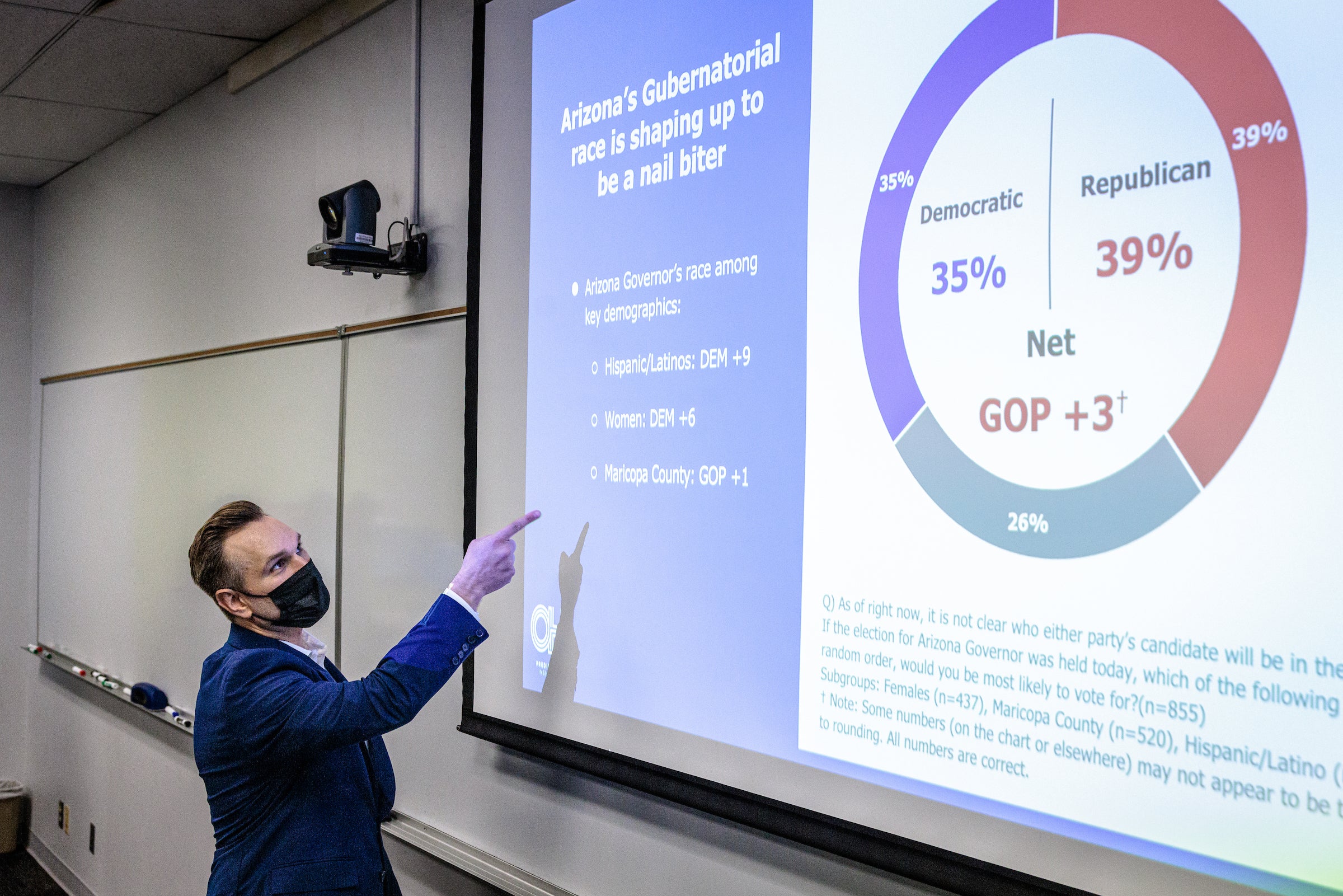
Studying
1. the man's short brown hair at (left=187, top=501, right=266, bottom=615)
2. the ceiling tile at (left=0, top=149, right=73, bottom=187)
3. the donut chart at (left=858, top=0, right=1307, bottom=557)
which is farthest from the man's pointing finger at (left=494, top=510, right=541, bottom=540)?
the ceiling tile at (left=0, top=149, right=73, bottom=187)

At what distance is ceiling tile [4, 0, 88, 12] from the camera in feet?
8.54

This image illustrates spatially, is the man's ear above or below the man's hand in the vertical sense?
below

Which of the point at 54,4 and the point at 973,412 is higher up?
the point at 54,4

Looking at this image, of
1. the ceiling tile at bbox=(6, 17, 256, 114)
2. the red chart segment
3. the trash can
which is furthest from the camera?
the trash can

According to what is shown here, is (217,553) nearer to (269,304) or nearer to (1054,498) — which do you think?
(1054,498)

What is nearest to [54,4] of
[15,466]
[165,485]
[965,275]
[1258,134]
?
[165,485]

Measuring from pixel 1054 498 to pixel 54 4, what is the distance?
9.10 feet

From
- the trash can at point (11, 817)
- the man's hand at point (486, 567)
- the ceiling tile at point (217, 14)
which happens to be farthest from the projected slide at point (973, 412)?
the trash can at point (11, 817)

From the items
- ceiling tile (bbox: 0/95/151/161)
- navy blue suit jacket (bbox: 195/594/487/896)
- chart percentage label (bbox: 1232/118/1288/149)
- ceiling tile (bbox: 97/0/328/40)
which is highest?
ceiling tile (bbox: 0/95/151/161)

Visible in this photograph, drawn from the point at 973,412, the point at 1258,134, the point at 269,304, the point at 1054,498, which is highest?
the point at 269,304

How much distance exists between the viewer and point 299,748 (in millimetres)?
1546

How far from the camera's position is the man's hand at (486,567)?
1.70 m

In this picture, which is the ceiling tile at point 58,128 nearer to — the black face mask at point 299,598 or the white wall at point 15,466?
the white wall at point 15,466

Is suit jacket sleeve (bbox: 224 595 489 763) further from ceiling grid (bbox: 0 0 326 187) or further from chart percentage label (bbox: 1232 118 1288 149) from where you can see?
ceiling grid (bbox: 0 0 326 187)
